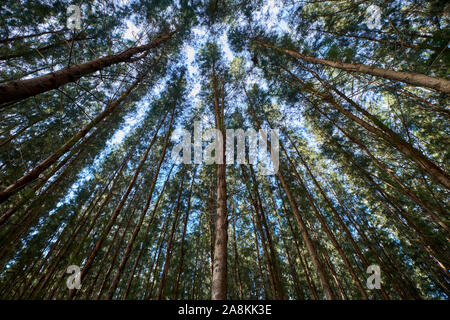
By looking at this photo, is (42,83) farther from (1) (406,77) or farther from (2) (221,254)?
(1) (406,77)

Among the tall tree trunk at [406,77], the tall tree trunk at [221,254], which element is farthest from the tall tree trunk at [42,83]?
the tall tree trunk at [406,77]

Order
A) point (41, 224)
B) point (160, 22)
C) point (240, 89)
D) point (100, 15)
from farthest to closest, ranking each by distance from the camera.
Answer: point (240, 89) < point (41, 224) < point (160, 22) < point (100, 15)

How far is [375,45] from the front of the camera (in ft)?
15.7

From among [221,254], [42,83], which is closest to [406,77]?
[221,254]

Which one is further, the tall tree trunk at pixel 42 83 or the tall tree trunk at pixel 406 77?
the tall tree trunk at pixel 406 77

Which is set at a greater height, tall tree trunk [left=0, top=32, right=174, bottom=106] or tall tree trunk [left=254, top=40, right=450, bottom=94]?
tall tree trunk [left=254, top=40, right=450, bottom=94]

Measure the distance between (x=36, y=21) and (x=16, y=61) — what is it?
1378 millimetres

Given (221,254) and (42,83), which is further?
(221,254)

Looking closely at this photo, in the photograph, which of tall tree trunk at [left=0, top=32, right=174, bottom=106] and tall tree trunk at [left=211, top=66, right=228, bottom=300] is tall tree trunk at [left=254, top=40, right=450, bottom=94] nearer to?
tall tree trunk at [left=211, top=66, right=228, bottom=300]

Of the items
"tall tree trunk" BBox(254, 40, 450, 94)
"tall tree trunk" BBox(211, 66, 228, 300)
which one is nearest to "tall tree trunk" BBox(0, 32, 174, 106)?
"tall tree trunk" BBox(211, 66, 228, 300)

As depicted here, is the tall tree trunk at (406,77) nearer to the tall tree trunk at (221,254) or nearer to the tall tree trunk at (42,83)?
the tall tree trunk at (221,254)

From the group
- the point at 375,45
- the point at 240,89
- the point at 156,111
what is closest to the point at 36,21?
the point at 156,111

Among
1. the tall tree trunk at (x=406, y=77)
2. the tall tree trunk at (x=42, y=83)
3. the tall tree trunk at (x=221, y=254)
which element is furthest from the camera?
the tall tree trunk at (x=406, y=77)

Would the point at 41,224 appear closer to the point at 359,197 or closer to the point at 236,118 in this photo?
the point at 236,118
